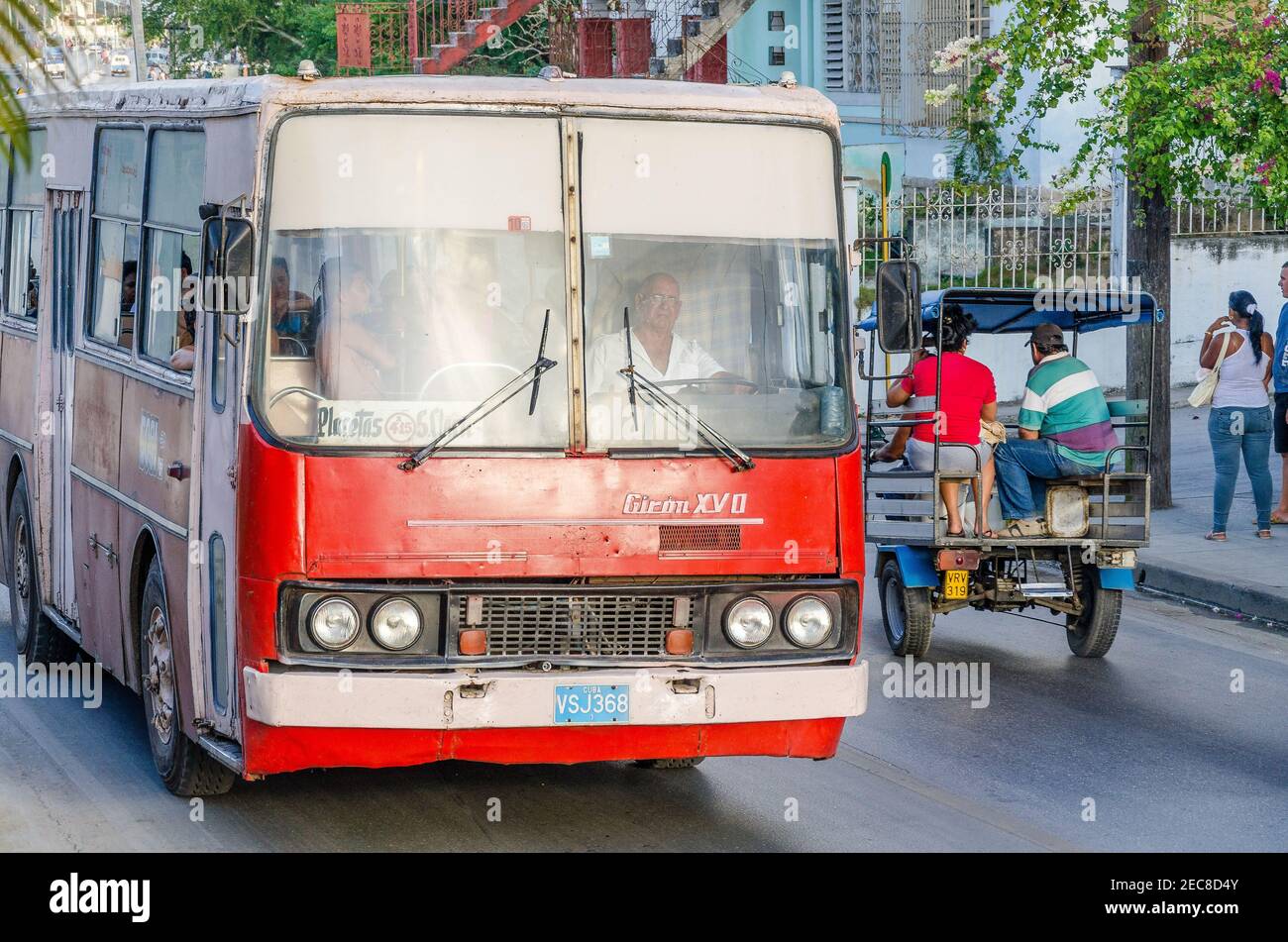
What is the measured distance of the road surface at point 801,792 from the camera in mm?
7387

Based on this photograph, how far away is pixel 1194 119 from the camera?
48.8ft

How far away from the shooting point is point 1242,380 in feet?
48.8

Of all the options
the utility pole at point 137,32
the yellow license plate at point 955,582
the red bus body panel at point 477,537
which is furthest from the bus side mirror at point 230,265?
the utility pole at point 137,32

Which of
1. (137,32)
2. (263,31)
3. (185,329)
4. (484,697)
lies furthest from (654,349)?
(263,31)

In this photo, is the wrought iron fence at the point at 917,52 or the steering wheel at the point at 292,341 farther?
the wrought iron fence at the point at 917,52

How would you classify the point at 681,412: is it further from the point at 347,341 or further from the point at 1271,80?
the point at 1271,80

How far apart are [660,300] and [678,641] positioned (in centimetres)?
121

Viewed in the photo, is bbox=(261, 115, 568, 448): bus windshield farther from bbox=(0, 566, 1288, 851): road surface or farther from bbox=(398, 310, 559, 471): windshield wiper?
bbox=(0, 566, 1288, 851): road surface

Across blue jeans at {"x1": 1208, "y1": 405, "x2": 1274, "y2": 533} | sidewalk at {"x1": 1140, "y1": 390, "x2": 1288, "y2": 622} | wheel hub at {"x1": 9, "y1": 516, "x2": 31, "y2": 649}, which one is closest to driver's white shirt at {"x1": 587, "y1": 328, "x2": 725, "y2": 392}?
wheel hub at {"x1": 9, "y1": 516, "x2": 31, "y2": 649}

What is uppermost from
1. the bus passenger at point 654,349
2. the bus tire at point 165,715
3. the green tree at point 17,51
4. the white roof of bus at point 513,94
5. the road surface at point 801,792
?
the white roof of bus at point 513,94

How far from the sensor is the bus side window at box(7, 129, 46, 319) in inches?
412

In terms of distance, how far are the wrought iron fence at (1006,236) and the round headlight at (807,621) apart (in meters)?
15.5

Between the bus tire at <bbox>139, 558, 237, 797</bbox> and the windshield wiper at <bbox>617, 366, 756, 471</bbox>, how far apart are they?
2.25 metres

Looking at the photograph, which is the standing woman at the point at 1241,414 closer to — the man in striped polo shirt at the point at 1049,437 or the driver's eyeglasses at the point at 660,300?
the man in striped polo shirt at the point at 1049,437
